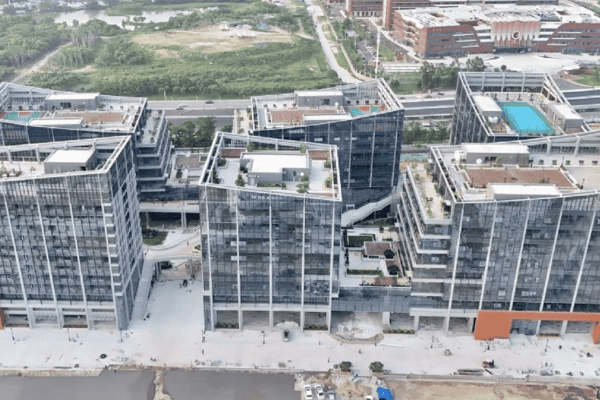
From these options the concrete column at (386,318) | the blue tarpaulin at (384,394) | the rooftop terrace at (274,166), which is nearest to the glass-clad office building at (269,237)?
the rooftop terrace at (274,166)

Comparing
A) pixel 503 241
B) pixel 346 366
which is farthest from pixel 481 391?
pixel 503 241

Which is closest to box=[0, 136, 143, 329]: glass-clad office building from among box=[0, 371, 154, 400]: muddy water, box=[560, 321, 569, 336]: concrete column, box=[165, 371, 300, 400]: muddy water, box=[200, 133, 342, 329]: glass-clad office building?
box=[0, 371, 154, 400]: muddy water

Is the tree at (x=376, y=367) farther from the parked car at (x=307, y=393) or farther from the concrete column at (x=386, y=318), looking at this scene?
the parked car at (x=307, y=393)

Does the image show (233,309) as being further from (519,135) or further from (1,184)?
(519,135)

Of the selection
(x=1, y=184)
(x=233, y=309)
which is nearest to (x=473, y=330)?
(x=233, y=309)

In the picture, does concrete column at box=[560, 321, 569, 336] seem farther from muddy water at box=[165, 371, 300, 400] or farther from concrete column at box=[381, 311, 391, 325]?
muddy water at box=[165, 371, 300, 400]
